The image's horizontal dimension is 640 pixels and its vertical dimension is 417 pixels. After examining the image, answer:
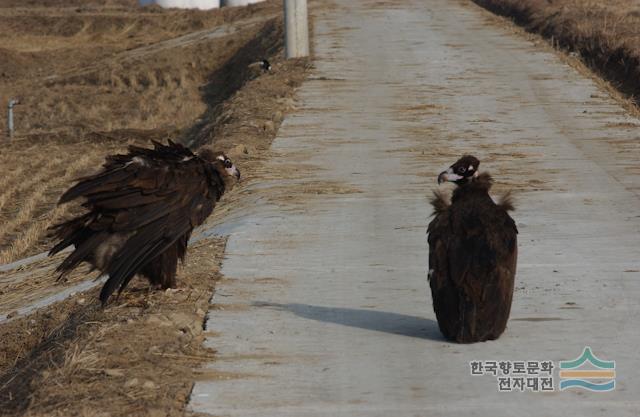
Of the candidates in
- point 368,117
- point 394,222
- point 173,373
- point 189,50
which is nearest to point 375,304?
point 173,373

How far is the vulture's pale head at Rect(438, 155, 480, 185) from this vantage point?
316 inches

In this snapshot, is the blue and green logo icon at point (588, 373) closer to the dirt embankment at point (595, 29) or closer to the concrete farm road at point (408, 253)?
the concrete farm road at point (408, 253)

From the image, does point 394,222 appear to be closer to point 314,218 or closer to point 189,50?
point 314,218

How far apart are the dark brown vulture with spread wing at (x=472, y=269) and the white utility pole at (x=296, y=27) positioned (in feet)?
63.9

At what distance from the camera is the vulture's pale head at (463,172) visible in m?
8.02

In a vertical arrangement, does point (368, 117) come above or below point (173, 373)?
below

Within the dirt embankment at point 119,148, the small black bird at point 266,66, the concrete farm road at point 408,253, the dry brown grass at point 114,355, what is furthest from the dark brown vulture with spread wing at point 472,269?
A: the small black bird at point 266,66

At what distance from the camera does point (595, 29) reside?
30.0 meters

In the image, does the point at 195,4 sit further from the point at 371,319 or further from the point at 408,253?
the point at 371,319

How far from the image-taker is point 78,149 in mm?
27141

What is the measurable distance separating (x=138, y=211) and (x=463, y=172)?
93.7 inches

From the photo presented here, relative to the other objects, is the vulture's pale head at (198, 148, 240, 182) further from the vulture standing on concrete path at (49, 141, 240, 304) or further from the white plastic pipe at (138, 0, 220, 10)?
the white plastic pipe at (138, 0, 220, 10)

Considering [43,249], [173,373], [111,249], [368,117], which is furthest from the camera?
[368,117]

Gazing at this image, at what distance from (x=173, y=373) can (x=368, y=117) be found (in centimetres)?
1298
